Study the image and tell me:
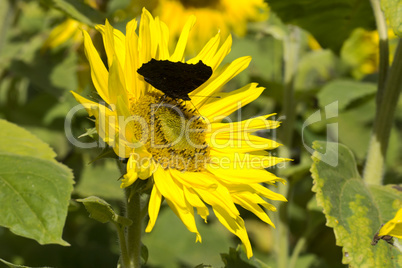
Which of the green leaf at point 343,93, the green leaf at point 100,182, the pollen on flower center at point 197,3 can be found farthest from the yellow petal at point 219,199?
the pollen on flower center at point 197,3

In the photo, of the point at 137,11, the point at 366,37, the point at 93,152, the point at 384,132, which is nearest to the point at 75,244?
the point at 93,152

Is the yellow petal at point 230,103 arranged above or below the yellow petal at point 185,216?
above

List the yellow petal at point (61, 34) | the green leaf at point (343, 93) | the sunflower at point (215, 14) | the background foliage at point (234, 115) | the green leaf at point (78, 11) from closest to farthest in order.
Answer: the background foliage at point (234, 115) → the green leaf at point (78, 11) → the green leaf at point (343, 93) → the yellow petal at point (61, 34) → the sunflower at point (215, 14)

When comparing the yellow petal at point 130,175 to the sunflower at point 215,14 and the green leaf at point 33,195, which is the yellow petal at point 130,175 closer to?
the green leaf at point 33,195

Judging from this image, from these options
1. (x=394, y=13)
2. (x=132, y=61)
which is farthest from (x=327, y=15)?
(x=132, y=61)

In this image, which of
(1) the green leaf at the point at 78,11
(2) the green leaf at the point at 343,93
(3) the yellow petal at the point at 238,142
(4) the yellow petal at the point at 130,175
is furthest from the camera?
(2) the green leaf at the point at 343,93

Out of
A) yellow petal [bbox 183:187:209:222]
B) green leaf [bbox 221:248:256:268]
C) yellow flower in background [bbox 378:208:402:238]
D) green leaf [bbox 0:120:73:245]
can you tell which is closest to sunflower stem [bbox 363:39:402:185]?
yellow flower in background [bbox 378:208:402:238]
